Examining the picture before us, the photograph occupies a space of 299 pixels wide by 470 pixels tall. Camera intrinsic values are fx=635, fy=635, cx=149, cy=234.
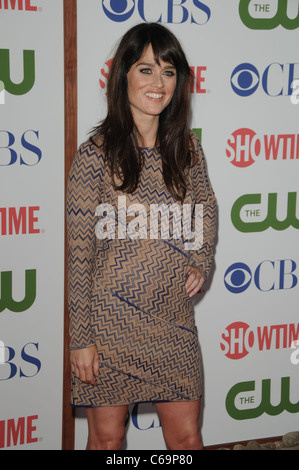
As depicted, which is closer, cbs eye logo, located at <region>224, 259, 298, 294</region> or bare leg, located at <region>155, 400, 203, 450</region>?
bare leg, located at <region>155, 400, 203, 450</region>

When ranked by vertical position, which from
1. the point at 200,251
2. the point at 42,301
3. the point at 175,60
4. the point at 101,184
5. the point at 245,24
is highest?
the point at 245,24

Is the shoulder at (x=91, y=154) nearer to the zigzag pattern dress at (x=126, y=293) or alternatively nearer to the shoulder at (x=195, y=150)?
the zigzag pattern dress at (x=126, y=293)

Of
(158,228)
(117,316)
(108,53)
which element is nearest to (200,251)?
(158,228)

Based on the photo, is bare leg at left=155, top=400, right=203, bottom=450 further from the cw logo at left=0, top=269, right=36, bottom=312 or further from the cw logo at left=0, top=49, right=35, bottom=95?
the cw logo at left=0, top=49, right=35, bottom=95

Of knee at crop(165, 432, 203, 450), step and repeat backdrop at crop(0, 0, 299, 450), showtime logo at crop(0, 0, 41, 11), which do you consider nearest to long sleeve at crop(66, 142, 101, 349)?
knee at crop(165, 432, 203, 450)

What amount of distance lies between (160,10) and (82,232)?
112 cm

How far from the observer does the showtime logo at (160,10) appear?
252 cm

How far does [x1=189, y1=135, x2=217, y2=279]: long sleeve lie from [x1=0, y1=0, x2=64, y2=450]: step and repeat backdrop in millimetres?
620

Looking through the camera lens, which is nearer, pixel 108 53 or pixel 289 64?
pixel 108 53

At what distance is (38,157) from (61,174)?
0.12 meters

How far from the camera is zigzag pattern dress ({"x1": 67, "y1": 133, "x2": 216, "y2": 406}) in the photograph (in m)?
1.97

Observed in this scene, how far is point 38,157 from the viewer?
2543 millimetres

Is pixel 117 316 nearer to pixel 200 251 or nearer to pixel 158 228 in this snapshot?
pixel 158 228

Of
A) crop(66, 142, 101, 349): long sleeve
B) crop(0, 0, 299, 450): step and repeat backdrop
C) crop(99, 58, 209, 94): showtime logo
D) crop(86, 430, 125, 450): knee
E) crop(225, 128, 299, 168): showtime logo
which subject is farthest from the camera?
crop(225, 128, 299, 168): showtime logo
